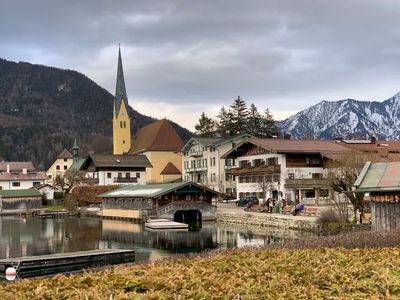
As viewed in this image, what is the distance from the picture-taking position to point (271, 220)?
47438mm

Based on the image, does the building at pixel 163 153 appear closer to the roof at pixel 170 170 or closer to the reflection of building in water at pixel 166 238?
the roof at pixel 170 170

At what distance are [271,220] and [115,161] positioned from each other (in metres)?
49.8

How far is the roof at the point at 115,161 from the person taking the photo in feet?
299

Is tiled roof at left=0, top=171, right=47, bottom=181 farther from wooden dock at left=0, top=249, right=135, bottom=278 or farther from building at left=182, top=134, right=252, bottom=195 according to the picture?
wooden dock at left=0, top=249, right=135, bottom=278

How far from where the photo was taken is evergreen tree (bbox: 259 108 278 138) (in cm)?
10762

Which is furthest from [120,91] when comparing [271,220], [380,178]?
[380,178]

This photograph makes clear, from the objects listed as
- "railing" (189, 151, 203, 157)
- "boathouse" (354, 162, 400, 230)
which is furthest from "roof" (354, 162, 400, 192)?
"railing" (189, 151, 203, 157)

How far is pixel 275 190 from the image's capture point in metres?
67.3

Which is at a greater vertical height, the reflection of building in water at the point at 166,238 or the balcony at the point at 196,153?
the balcony at the point at 196,153

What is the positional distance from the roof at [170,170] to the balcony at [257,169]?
3606cm

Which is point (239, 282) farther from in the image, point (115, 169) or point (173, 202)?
point (115, 169)

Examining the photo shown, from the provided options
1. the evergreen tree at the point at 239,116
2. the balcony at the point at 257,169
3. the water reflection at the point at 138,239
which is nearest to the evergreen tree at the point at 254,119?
the evergreen tree at the point at 239,116

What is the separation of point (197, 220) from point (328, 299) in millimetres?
53148

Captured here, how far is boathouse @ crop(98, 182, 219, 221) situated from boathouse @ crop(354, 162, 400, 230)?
34785 millimetres
